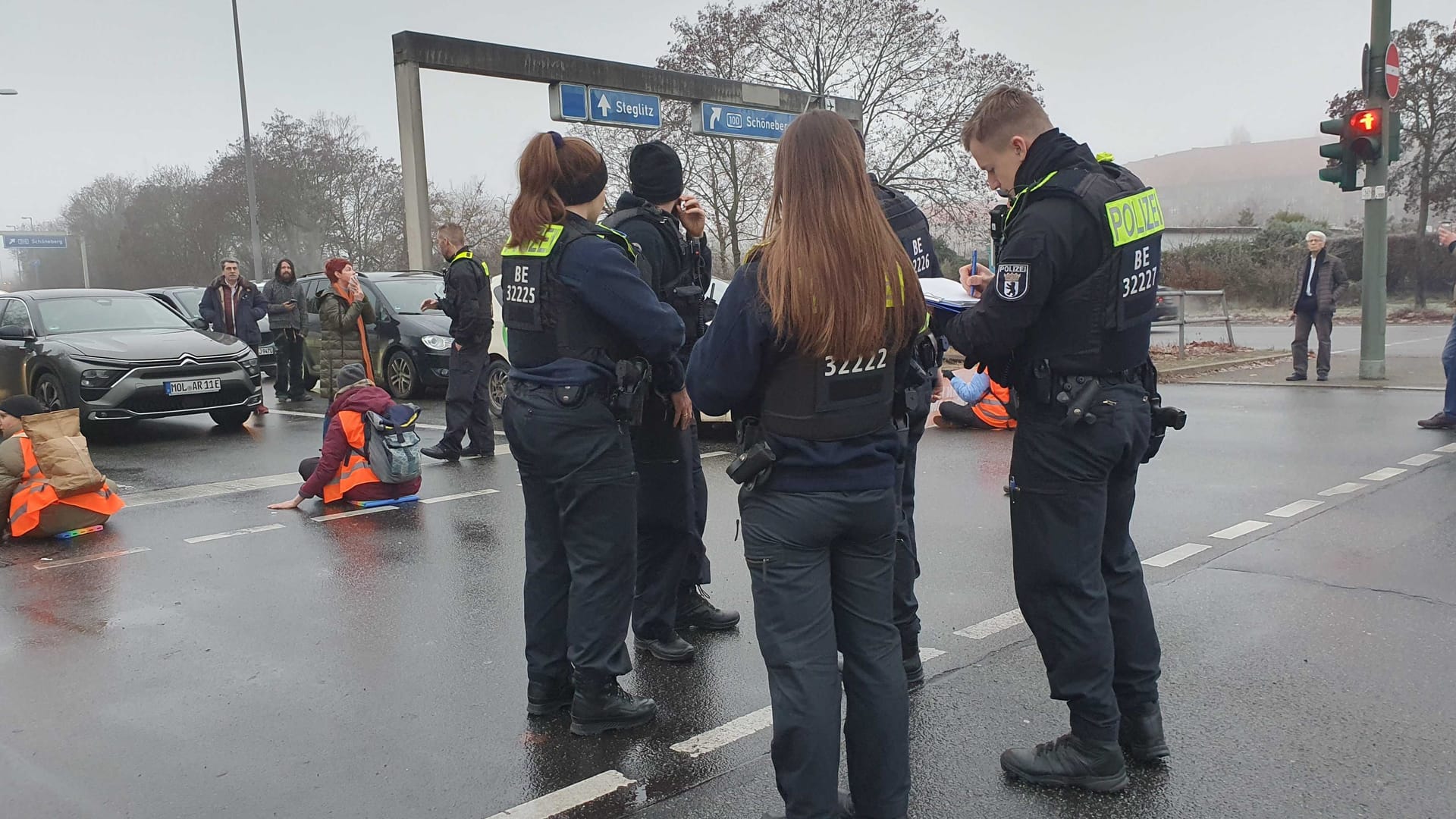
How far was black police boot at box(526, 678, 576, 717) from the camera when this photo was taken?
409 cm

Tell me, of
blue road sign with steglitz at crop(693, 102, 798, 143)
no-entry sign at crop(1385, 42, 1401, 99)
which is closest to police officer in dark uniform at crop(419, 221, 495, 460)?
no-entry sign at crop(1385, 42, 1401, 99)

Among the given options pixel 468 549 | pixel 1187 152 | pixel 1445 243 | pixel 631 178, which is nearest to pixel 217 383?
pixel 468 549

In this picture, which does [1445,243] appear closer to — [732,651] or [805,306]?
[732,651]

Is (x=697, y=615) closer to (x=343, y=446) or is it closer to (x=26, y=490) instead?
(x=343, y=446)

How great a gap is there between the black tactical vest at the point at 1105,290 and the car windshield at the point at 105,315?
11.6 meters

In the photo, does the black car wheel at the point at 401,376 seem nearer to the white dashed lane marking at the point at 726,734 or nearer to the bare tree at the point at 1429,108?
the white dashed lane marking at the point at 726,734

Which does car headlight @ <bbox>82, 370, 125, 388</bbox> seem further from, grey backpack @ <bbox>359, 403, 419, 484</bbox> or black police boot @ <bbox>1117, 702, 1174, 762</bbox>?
black police boot @ <bbox>1117, 702, 1174, 762</bbox>

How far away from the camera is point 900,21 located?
30.6 metres

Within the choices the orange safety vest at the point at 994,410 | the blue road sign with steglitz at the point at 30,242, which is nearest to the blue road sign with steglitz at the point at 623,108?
the orange safety vest at the point at 994,410

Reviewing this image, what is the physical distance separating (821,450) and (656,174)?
185cm

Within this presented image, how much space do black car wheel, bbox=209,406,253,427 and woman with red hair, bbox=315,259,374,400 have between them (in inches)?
43.1

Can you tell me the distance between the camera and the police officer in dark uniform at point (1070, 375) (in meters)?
3.32

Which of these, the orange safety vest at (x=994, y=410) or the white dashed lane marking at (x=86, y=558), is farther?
the orange safety vest at (x=994, y=410)

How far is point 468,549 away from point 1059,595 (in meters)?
4.14
